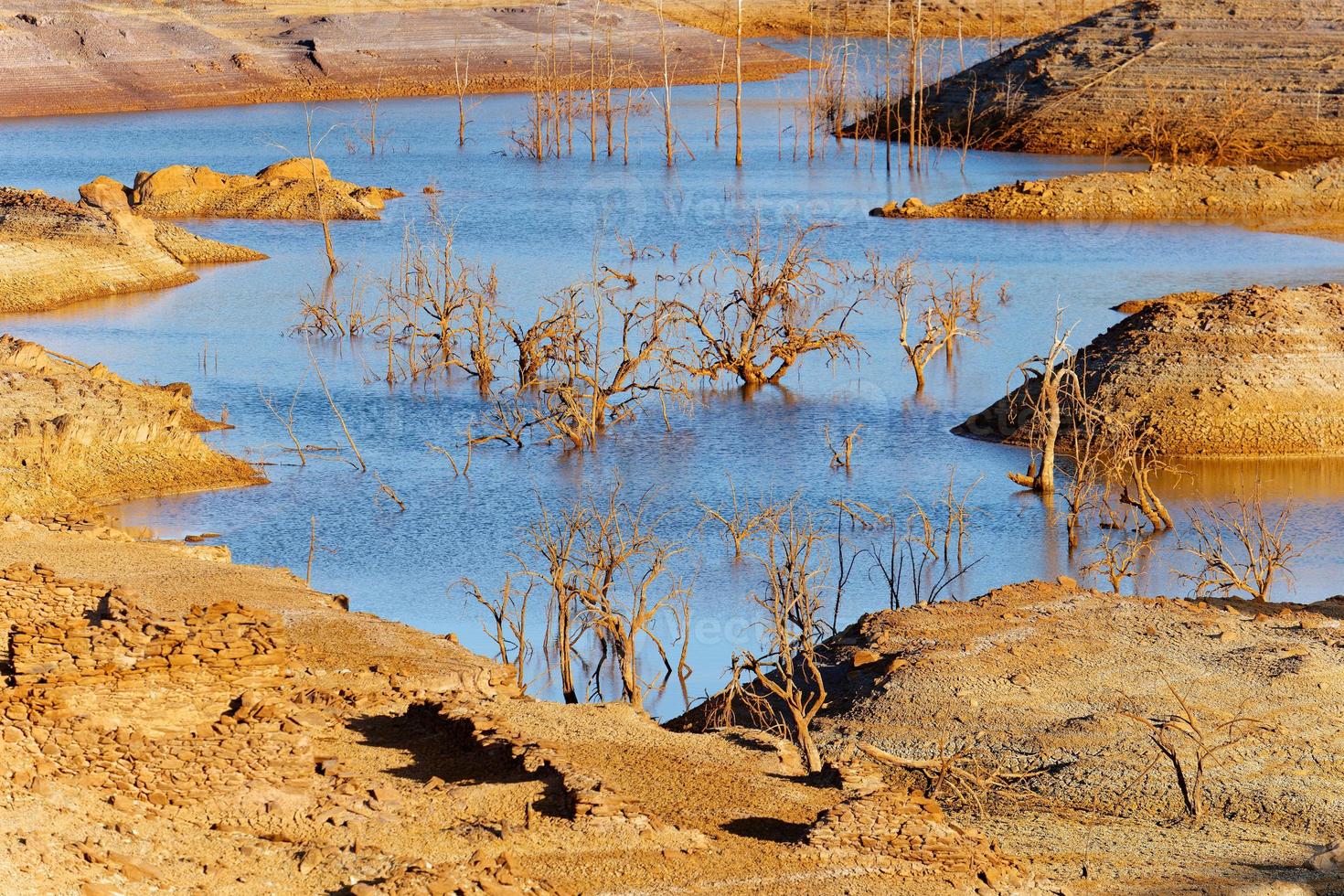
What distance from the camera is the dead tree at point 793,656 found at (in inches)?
360

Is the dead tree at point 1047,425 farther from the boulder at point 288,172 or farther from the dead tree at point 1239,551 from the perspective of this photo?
the boulder at point 288,172

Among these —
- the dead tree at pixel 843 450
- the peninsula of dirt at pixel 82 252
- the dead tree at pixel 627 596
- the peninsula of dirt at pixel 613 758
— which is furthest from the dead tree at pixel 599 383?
the peninsula of dirt at pixel 82 252

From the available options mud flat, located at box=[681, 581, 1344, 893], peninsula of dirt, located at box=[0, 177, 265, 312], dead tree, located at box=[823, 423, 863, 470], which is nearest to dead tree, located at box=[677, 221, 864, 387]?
dead tree, located at box=[823, 423, 863, 470]

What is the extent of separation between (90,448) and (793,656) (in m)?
8.25

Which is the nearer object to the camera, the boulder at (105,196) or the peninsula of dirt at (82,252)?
the peninsula of dirt at (82,252)

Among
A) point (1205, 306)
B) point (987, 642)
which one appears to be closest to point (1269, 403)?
point (1205, 306)

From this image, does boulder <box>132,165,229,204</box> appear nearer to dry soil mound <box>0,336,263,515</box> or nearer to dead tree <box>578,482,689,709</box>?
dry soil mound <box>0,336,263,515</box>

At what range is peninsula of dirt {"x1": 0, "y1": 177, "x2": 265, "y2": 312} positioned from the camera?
27.3 meters

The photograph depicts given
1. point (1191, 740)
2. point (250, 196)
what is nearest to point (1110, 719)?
point (1191, 740)

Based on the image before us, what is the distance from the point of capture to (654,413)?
66.9 feet

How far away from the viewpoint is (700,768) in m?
8.48

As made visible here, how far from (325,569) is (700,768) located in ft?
21.4

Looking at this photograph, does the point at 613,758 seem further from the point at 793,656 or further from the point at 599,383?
the point at 599,383

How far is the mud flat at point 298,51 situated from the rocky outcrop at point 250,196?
19.4 metres
